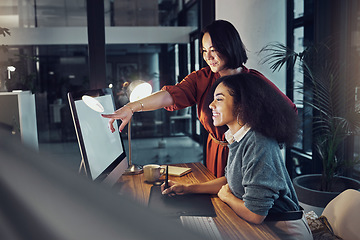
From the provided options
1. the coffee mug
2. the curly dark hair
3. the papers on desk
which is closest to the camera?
the curly dark hair

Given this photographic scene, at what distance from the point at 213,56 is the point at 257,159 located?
0.89m

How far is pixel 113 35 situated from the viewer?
3473mm

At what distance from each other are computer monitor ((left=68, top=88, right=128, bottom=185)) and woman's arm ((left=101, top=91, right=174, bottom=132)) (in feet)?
0.26

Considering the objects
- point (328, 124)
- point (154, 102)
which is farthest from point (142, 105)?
point (328, 124)

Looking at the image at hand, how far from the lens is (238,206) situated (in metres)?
1.28

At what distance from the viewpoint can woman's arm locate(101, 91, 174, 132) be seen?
154 cm

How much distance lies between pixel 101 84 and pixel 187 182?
1.67 m

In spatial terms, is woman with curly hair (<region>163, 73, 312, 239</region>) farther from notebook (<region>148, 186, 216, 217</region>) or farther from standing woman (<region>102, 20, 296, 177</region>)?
standing woman (<region>102, 20, 296, 177</region>)

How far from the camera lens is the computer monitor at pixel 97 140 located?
4.04 feet

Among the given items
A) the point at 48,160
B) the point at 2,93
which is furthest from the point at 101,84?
the point at 48,160

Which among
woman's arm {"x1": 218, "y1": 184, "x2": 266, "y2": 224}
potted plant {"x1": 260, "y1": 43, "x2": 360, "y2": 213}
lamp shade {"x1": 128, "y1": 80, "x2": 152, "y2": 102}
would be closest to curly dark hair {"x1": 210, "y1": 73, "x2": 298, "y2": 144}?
woman's arm {"x1": 218, "y1": 184, "x2": 266, "y2": 224}

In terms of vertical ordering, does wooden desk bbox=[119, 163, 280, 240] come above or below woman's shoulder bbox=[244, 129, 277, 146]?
below

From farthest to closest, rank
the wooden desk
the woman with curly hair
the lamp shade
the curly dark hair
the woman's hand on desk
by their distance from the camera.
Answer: the lamp shade, the woman's hand on desk, the curly dark hair, the woman with curly hair, the wooden desk

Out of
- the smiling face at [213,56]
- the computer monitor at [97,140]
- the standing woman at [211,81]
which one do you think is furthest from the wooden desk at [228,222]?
the smiling face at [213,56]
